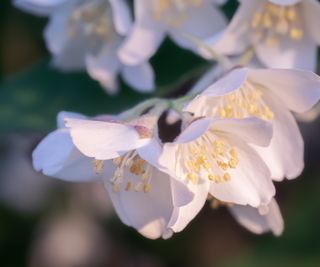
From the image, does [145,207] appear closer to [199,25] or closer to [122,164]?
[122,164]

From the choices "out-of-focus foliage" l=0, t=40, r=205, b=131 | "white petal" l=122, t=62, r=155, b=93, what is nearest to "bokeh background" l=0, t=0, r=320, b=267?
"out-of-focus foliage" l=0, t=40, r=205, b=131

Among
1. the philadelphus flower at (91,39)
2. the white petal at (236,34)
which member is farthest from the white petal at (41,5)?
the white petal at (236,34)

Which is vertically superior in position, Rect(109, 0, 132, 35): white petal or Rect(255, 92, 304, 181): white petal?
Rect(109, 0, 132, 35): white petal

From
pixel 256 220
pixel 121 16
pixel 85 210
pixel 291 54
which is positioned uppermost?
pixel 121 16

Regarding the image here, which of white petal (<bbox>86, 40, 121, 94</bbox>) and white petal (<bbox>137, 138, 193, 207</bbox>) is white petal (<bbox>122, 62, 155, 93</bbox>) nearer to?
white petal (<bbox>86, 40, 121, 94</bbox>)

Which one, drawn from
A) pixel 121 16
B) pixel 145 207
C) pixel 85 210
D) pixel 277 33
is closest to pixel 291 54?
pixel 277 33

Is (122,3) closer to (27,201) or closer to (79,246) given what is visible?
(27,201)

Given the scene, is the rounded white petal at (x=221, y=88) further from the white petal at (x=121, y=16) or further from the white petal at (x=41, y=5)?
the white petal at (x=41, y=5)
